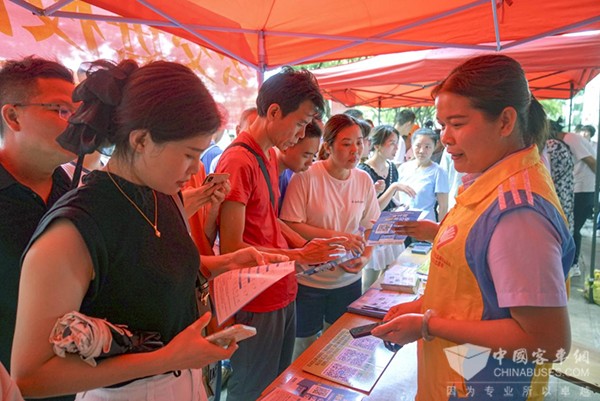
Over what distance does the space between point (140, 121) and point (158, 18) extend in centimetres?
202

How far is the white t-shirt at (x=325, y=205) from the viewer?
2.20 meters

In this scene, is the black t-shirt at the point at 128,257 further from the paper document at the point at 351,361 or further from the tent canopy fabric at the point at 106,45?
the paper document at the point at 351,361

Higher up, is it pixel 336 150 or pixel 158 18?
pixel 158 18

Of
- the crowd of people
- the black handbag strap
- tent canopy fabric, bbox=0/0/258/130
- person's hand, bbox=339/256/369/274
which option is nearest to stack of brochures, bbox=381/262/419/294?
person's hand, bbox=339/256/369/274

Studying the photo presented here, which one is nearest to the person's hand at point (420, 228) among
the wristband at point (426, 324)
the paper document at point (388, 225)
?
the paper document at point (388, 225)

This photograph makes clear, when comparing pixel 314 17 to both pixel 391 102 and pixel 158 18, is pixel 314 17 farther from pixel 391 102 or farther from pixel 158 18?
pixel 391 102

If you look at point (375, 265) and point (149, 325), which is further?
point (375, 265)

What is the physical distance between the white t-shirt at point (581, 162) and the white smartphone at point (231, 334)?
5.40 metres

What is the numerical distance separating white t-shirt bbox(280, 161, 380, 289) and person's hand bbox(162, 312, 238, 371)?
132 cm

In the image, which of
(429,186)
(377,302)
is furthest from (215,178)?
(429,186)

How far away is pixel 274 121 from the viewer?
5.65ft

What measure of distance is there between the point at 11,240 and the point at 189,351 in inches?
27.6

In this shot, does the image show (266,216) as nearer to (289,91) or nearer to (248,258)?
(248,258)

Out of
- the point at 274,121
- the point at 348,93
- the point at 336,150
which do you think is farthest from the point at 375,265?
the point at 348,93
